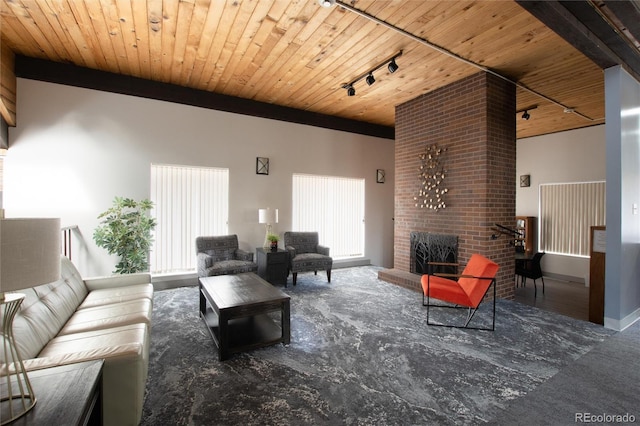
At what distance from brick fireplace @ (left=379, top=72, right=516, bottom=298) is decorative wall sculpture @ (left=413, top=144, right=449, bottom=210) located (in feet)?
0.19

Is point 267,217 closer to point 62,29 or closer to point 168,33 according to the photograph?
point 168,33

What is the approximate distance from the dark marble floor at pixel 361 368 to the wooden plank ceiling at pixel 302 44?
317 cm

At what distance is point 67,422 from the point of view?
103 cm

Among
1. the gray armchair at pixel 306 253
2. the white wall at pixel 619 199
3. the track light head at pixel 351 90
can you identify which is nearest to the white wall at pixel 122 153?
the gray armchair at pixel 306 253

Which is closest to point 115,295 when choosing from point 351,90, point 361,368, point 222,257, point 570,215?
point 222,257

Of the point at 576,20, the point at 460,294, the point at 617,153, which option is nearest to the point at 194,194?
the point at 460,294

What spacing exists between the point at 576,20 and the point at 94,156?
5.86m

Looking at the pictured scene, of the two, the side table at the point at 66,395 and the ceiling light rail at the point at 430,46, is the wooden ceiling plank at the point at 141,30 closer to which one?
the ceiling light rail at the point at 430,46

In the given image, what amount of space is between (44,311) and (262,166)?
3808 mm

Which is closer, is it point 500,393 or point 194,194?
point 500,393

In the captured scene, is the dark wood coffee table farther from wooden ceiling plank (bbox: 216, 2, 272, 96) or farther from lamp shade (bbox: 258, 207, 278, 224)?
wooden ceiling plank (bbox: 216, 2, 272, 96)

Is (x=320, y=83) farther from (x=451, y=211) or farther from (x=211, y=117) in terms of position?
(x=451, y=211)

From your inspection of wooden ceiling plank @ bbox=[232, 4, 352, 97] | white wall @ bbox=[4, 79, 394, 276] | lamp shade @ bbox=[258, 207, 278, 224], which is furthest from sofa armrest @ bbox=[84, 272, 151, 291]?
wooden ceiling plank @ bbox=[232, 4, 352, 97]

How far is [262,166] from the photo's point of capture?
5426 mm
